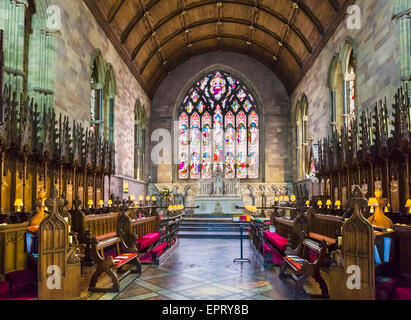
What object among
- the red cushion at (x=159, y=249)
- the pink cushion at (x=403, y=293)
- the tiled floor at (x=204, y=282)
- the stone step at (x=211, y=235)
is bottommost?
the stone step at (x=211, y=235)

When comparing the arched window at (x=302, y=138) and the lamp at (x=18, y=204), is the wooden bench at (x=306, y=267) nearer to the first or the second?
the lamp at (x=18, y=204)

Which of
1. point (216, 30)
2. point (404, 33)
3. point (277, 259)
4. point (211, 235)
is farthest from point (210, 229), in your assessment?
point (216, 30)

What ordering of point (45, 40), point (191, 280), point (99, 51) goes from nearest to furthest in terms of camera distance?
point (191, 280), point (45, 40), point (99, 51)

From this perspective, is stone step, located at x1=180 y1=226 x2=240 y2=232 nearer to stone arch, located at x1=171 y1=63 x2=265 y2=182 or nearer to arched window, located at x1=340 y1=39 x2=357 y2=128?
arched window, located at x1=340 y1=39 x2=357 y2=128

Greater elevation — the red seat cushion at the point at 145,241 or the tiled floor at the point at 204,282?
the red seat cushion at the point at 145,241

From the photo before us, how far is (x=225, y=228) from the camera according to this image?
1539 centimetres

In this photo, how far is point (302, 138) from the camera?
21.4 metres

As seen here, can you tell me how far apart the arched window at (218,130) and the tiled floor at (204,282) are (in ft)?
48.9

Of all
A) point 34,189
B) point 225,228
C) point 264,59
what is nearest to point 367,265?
point 34,189

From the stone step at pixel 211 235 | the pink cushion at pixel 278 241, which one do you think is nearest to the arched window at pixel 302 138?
the stone step at pixel 211 235

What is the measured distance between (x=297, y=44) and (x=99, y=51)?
9.57 m

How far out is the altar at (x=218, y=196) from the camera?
20062 mm

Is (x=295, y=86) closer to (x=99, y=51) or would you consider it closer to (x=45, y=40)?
(x=99, y=51)

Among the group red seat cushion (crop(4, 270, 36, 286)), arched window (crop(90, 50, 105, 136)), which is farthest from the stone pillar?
arched window (crop(90, 50, 105, 136))
